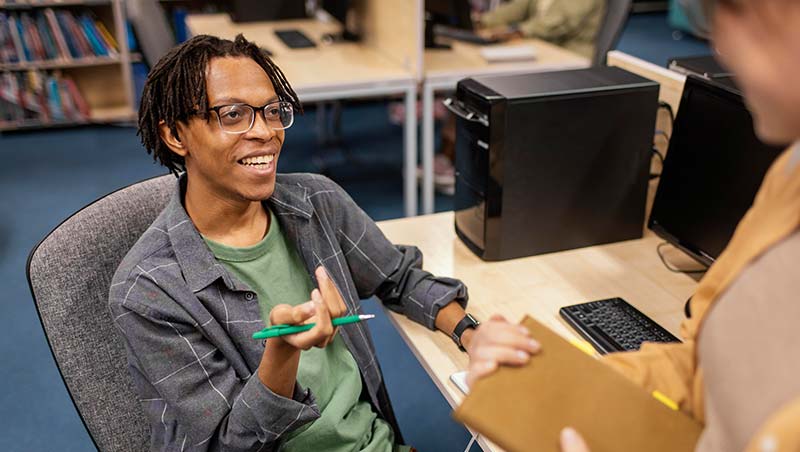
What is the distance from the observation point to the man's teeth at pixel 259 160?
53.0 inches

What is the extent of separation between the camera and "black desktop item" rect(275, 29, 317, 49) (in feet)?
11.8

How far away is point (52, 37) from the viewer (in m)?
4.59

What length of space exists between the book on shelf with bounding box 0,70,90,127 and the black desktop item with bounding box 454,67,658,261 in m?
3.62

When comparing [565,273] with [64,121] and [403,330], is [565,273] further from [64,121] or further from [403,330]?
[64,121]

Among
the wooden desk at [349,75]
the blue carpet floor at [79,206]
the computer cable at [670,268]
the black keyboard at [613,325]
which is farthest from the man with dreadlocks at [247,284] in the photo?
the wooden desk at [349,75]

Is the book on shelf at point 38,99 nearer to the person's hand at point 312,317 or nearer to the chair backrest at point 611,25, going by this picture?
the chair backrest at point 611,25

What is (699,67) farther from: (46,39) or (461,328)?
(46,39)

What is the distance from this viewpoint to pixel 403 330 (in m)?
1.49

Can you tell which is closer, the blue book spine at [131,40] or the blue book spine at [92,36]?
the blue book spine at [92,36]

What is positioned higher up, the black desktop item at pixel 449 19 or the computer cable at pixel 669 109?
the computer cable at pixel 669 109

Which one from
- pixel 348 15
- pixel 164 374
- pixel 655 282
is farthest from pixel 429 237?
pixel 348 15

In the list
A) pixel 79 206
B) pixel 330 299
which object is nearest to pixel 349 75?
pixel 79 206

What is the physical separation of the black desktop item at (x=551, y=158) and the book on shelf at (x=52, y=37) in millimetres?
3582

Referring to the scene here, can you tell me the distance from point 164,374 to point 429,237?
82cm
